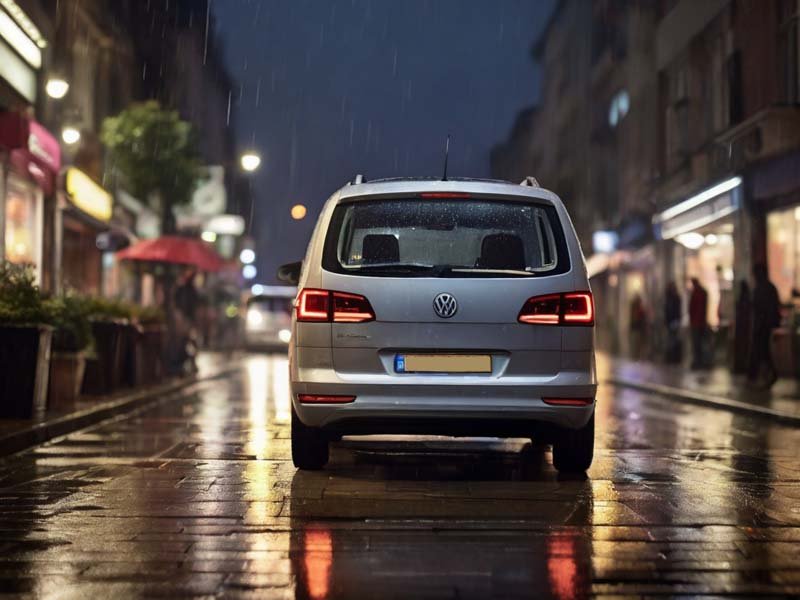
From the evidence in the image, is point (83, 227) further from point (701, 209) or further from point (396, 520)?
point (396, 520)

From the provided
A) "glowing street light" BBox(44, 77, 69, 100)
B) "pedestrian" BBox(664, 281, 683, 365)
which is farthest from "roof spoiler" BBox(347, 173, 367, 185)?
"pedestrian" BBox(664, 281, 683, 365)

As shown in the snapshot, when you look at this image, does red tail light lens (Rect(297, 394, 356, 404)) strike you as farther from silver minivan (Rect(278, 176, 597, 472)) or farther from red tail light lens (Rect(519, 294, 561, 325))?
red tail light lens (Rect(519, 294, 561, 325))

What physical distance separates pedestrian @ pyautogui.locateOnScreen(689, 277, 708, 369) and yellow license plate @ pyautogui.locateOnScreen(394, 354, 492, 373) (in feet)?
60.7

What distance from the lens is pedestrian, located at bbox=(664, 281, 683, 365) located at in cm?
2877

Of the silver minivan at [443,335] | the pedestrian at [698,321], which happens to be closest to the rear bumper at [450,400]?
the silver minivan at [443,335]

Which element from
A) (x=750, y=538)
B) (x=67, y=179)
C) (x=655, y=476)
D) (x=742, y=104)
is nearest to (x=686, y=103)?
(x=742, y=104)

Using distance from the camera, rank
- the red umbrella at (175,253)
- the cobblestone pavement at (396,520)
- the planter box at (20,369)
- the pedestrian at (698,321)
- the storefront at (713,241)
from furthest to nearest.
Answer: the pedestrian at (698,321) → the storefront at (713,241) → the red umbrella at (175,253) → the planter box at (20,369) → the cobblestone pavement at (396,520)

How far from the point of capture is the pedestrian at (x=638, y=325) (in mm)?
33562

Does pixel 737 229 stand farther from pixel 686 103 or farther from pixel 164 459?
pixel 164 459

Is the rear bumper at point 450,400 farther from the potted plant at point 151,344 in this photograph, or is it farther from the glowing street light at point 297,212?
the glowing street light at point 297,212

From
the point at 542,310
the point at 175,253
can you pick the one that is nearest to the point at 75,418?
the point at 542,310

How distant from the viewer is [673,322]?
29453mm

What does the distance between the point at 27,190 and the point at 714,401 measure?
13.5m

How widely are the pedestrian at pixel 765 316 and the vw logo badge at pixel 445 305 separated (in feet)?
39.3
